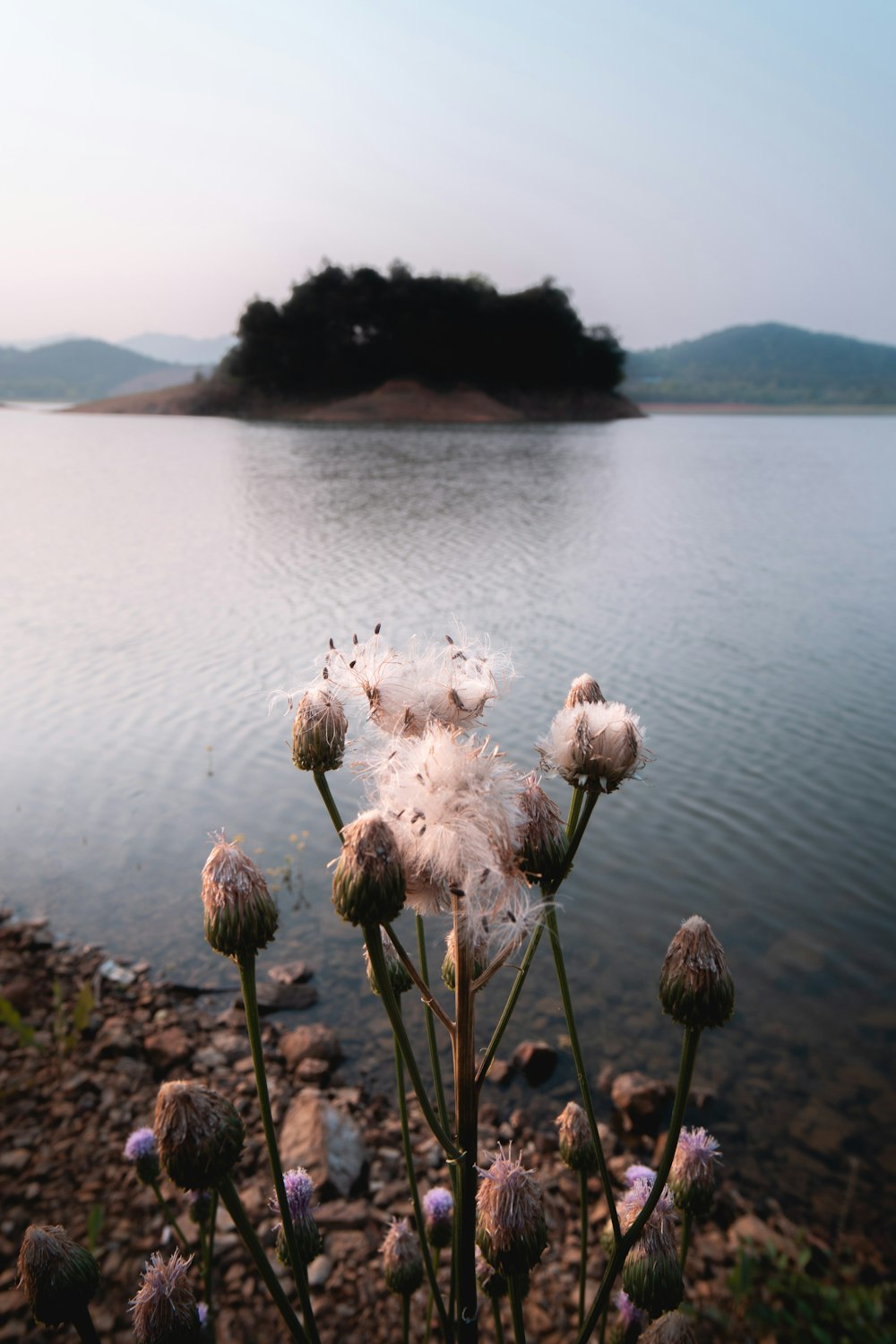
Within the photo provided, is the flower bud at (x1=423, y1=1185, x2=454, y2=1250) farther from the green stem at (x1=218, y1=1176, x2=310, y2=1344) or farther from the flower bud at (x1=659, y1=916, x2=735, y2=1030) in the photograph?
the flower bud at (x1=659, y1=916, x2=735, y2=1030)

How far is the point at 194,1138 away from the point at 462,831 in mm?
875

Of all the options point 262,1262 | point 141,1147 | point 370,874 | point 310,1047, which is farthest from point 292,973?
point 370,874

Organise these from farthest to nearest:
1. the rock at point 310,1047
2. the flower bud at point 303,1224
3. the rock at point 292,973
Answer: the rock at point 292,973 < the rock at point 310,1047 < the flower bud at point 303,1224

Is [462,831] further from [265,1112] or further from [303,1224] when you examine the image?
[303,1224]

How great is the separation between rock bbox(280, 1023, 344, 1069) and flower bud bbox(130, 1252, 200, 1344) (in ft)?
12.1

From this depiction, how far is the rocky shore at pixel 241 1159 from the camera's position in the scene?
3.66m

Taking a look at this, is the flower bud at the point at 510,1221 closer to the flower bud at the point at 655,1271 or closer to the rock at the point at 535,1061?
A: the flower bud at the point at 655,1271

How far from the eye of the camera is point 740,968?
6586 mm

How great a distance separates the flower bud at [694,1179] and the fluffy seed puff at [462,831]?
49.7 inches

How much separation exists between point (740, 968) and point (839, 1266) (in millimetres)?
2418

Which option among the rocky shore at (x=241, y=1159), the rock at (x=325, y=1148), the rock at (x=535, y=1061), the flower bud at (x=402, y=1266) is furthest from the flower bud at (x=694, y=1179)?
the rock at (x=535, y=1061)

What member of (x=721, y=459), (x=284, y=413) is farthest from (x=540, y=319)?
(x=721, y=459)

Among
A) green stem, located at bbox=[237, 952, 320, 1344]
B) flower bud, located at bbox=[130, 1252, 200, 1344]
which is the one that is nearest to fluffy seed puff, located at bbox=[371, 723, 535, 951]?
green stem, located at bbox=[237, 952, 320, 1344]

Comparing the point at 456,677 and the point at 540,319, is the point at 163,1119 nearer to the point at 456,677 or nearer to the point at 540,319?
the point at 456,677
